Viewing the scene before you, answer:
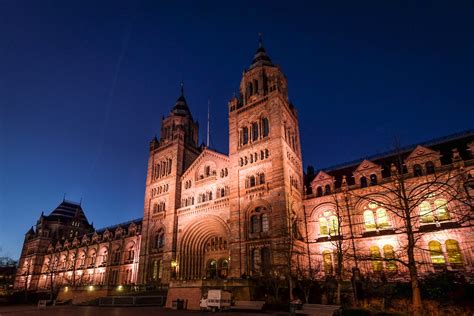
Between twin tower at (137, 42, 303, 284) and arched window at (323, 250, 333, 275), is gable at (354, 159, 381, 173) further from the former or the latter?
arched window at (323, 250, 333, 275)

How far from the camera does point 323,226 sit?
39.9 metres

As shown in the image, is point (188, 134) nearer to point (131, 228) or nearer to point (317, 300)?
point (131, 228)

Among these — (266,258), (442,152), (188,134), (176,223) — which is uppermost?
(188,134)

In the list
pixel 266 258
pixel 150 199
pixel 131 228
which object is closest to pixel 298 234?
pixel 266 258

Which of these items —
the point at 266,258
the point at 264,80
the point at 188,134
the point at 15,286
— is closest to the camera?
the point at 266,258

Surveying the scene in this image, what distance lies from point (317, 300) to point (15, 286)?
9208 centimetres

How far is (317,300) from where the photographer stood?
91.7ft

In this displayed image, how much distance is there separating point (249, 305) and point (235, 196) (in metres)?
16.4

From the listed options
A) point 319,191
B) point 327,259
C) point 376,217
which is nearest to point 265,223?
point 327,259

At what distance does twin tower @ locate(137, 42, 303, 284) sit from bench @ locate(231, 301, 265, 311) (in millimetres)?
5842

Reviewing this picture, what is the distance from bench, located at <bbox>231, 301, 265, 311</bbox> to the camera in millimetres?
25922

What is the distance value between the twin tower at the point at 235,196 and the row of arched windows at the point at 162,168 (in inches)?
6.7

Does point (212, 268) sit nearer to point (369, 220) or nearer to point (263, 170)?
point (263, 170)

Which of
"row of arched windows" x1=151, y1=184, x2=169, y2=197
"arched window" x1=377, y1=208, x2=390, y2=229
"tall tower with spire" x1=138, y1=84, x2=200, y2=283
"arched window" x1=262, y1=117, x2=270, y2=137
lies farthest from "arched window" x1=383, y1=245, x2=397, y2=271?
"row of arched windows" x1=151, y1=184, x2=169, y2=197
